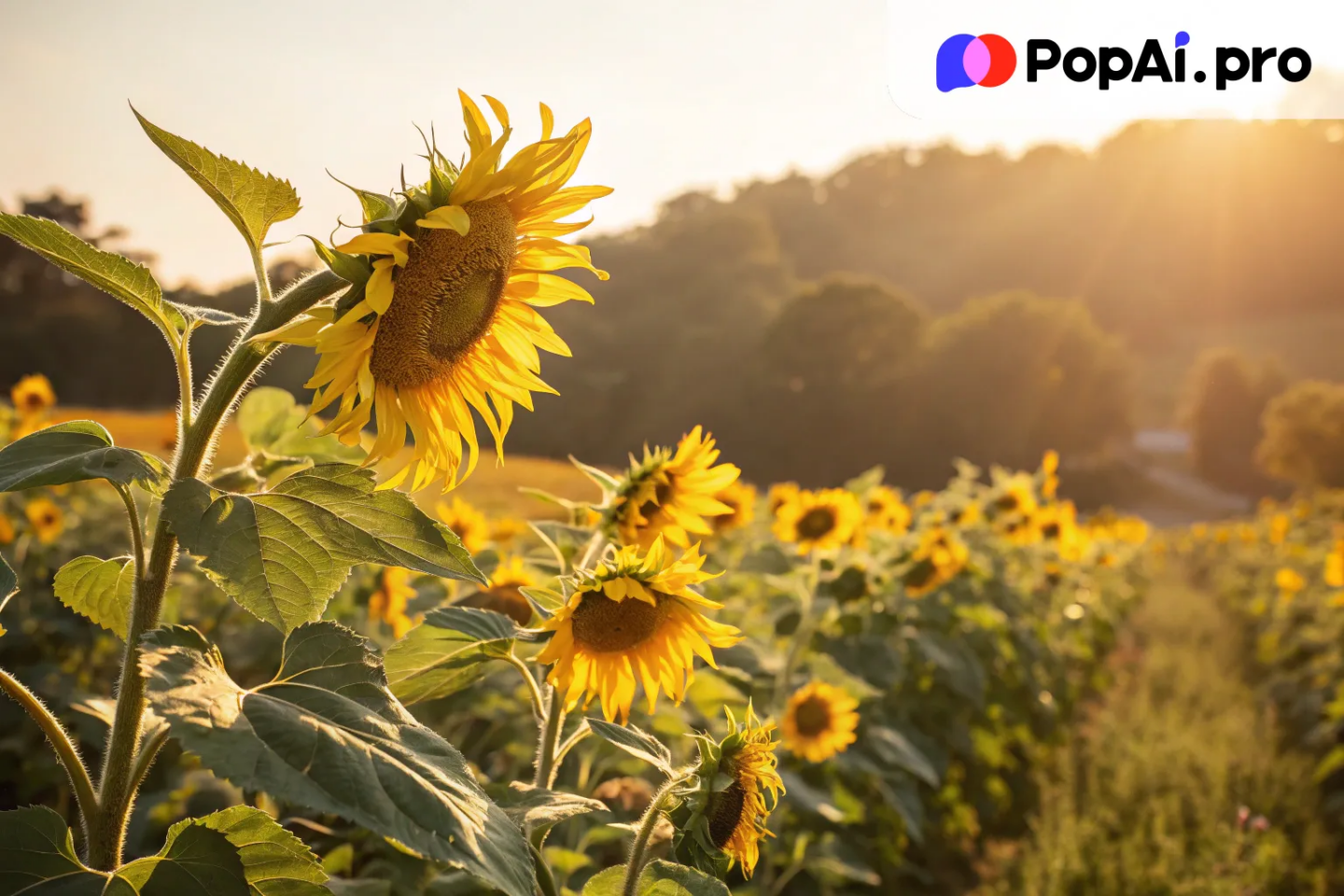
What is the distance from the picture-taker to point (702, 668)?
2381 mm

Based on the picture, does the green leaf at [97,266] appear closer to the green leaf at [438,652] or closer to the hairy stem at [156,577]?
the hairy stem at [156,577]

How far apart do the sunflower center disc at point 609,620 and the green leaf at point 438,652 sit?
0.10 metres

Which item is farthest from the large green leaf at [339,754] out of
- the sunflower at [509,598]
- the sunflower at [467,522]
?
the sunflower at [467,522]

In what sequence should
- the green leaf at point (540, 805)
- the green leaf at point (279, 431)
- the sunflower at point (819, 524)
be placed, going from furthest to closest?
1. the sunflower at point (819, 524)
2. the green leaf at point (279, 431)
3. the green leaf at point (540, 805)

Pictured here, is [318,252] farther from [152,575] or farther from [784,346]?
[784,346]

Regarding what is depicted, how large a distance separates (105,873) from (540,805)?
43 cm

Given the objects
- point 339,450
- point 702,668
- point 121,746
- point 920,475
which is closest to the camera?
point 121,746

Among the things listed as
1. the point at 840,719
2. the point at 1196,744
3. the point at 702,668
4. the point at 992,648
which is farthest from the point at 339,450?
the point at 1196,744

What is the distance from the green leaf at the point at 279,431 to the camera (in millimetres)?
1465

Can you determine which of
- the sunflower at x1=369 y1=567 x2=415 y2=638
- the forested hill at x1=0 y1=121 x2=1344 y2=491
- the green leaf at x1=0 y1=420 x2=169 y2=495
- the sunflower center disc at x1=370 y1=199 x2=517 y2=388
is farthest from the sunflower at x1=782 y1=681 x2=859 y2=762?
the forested hill at x1=0 y1=121 x2=1344 y2=491

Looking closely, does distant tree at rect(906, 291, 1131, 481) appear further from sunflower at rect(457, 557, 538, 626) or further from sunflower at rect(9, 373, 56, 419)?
sunflower at rect(457, 557, 538, 626)

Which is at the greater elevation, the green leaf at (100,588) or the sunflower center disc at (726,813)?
the green leaf at (100,588)

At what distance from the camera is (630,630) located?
4.63ft

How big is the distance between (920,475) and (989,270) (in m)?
26.6
